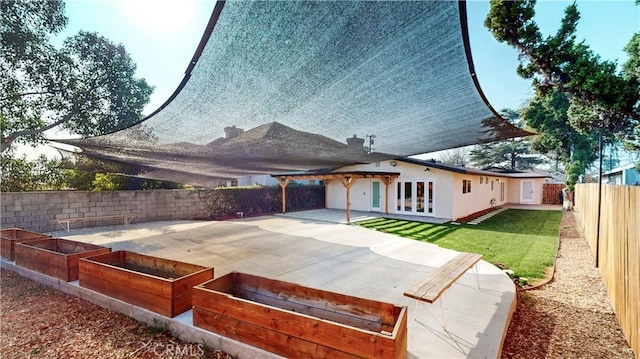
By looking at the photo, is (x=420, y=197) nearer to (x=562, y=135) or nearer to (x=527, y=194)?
(x=527, y=194)

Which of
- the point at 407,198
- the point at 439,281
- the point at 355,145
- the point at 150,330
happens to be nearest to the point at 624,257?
the point at 439,281

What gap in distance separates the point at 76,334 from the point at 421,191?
37.9 ft

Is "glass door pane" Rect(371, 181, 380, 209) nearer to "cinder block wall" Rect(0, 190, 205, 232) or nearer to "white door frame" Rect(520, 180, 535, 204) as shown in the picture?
"cinder block wall" Rect(0, 190, 205, 232)

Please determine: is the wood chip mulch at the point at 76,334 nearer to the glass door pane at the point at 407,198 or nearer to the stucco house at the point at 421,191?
the stucco house at the point at 421,191

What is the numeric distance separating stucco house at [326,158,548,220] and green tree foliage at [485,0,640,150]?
5.07 meters

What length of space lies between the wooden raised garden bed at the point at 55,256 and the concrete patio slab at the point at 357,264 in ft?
4.33

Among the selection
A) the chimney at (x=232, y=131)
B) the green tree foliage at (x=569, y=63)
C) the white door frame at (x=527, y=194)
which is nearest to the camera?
the chimney at (x=232, y=131)

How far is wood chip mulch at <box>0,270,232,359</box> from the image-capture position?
2537mm

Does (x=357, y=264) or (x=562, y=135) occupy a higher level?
(x=562, y=135)

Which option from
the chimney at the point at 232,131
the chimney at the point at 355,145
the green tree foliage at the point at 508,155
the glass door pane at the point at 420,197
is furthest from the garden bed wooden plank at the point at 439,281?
the green tree foliage at the point at 508,155

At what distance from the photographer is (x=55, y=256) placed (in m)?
3.93

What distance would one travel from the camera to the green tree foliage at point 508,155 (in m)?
28.4

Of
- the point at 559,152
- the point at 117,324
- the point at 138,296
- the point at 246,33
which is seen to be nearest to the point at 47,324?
the point at 117,324

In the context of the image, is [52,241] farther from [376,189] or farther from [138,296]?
[376,189]
